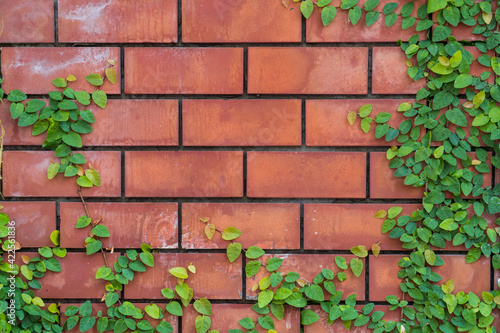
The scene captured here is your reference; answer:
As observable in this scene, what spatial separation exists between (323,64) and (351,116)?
198 millimetres

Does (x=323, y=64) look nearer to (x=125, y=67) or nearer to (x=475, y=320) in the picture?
(x=125, y=67)

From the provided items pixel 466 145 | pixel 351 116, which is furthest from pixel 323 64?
pixel 466 145

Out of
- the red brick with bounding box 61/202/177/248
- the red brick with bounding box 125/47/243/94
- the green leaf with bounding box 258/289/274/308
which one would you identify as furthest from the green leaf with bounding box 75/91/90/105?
the green leaf with bounding box 258/289/274/308

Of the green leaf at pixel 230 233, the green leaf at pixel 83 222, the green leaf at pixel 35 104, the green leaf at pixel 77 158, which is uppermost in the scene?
the green leaf at pixel 35 104

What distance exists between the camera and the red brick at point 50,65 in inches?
46.8

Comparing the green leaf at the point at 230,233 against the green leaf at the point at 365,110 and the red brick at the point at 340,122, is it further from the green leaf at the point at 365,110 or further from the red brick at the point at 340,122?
the green leaf at the point at 365,110

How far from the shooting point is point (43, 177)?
121 cm

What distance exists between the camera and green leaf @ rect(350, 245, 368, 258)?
120 cm

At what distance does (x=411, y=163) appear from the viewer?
1.18m

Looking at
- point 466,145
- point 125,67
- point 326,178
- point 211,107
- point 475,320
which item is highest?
point 125,67

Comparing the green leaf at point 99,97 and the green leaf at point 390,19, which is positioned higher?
the green leaf at point 390,19

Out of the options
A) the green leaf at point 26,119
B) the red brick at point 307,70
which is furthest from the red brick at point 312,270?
the green leaf at point 26,119

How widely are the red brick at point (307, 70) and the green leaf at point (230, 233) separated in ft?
1.54

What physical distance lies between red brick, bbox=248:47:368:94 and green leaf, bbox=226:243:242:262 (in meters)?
0.52
